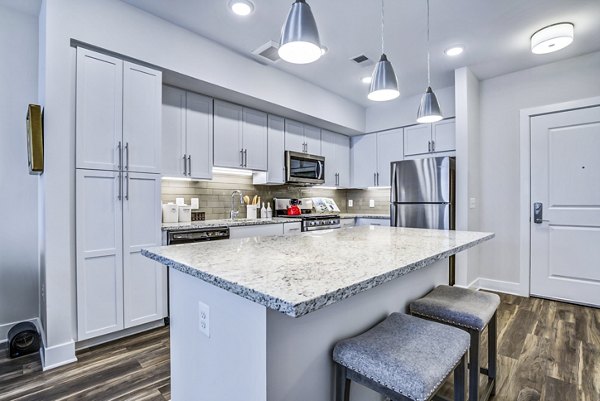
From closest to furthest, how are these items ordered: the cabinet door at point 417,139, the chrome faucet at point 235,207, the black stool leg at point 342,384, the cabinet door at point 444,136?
the black stool leg at point 342,384
the chrome faucet at point 235,207
the cabinet door at point 444,136
the cabinet door at point 417,139

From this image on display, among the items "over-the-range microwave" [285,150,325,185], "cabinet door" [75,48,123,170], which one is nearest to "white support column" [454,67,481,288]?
"over-the-range microwave" [285,150,325,185]

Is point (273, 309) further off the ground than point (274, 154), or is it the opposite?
point (274, 154)

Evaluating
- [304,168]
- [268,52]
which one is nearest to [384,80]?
[268,52]

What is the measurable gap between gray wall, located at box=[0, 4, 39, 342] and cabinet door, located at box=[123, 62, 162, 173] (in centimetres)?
88

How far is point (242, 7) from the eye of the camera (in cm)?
242

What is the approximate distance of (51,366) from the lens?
80.6 inches

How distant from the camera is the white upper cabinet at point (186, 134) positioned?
297 cm

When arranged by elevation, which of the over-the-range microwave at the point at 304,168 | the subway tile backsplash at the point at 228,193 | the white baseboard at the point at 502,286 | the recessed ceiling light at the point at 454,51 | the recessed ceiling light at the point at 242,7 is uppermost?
the recessed ceiling light at the point at 454,51

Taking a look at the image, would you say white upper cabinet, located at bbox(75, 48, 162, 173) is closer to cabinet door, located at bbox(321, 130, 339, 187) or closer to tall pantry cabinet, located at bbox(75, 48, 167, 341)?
tall pantry cabinet, located at bbox(75, 48, 167, 341)

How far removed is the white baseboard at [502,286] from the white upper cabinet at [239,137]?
125 inches

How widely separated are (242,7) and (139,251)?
2161 millimetres

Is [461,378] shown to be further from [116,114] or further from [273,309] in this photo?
[116,114]

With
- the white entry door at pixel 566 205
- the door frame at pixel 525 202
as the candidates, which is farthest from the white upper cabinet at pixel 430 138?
the white entry door at pixel 566 205

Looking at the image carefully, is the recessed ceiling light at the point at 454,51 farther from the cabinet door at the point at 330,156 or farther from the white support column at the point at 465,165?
the cabinet door at the point at 330,156
